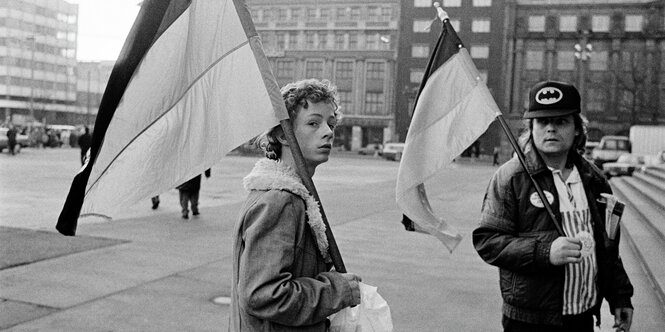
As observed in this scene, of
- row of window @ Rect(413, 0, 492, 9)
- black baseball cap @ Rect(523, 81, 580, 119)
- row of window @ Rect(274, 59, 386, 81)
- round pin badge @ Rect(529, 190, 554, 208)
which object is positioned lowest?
round pin badge @ Rect(529, 190, 554, 208)

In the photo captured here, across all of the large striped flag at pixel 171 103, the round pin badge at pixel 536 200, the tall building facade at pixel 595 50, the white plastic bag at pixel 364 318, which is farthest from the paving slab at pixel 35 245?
the tall building facade at pixel 595 50

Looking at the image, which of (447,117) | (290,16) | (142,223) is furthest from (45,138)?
(447,117)

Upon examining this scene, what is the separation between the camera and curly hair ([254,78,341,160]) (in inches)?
89.4

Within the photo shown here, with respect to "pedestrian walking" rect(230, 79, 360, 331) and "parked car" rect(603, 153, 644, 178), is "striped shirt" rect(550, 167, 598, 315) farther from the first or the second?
"parked car" rect(603, 153, 644, 178)

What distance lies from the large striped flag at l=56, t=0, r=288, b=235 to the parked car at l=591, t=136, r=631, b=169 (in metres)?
34.1

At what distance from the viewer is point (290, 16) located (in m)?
77.9

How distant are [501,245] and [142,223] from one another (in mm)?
9046

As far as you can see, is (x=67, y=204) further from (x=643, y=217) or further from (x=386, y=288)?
(x=643, y=217)

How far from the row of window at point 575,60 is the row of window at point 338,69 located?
57.3 feet

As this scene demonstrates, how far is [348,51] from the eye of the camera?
7625 cm

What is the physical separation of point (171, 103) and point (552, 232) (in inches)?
72.3

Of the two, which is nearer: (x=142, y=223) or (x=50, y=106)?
(x=142, y=223)

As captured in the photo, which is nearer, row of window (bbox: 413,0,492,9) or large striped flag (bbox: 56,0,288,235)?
large striped flag (bbox: 56,0,288,235)

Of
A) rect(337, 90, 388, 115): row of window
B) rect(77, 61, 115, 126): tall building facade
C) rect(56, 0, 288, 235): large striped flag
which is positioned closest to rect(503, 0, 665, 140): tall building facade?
rect(337, 90, 388, 115): row of window
